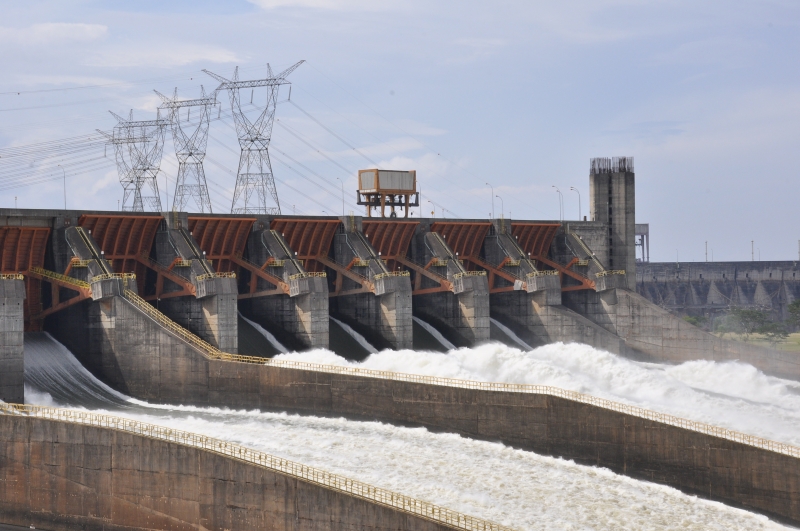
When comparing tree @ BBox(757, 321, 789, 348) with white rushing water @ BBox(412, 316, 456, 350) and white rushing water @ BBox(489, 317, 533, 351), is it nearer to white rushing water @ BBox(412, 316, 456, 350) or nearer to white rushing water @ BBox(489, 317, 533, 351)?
white rushing water @ BBox(489, 317, 533, 351)

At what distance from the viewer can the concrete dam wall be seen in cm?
3238

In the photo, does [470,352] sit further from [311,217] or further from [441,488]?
[441,488]

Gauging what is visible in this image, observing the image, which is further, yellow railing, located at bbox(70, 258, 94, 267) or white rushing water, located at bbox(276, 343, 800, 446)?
white rushing water, located at bbox(276, 343, 800, 446)

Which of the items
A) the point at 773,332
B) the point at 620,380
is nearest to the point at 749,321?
the point at 773,332

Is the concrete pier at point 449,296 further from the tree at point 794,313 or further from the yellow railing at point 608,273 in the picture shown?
the tree at point 794,313

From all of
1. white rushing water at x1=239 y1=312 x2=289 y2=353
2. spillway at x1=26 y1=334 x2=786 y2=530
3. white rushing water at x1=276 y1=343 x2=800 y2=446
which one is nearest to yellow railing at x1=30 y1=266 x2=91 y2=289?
spillway at x1=26 y1=334 x2=786 y2=530

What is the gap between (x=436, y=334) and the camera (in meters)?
66.3

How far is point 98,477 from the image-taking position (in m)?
34.9

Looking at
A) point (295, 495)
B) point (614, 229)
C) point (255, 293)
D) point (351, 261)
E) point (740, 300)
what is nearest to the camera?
point (295, 495)

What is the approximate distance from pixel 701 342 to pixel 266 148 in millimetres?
33868

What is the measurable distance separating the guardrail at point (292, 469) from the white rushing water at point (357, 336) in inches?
903

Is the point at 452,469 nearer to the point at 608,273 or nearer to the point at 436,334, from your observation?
the point at 436,334

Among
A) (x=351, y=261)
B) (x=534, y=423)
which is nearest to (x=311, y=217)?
(x=351, y=261)

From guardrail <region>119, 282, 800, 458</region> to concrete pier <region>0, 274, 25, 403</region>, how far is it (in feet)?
20.1
